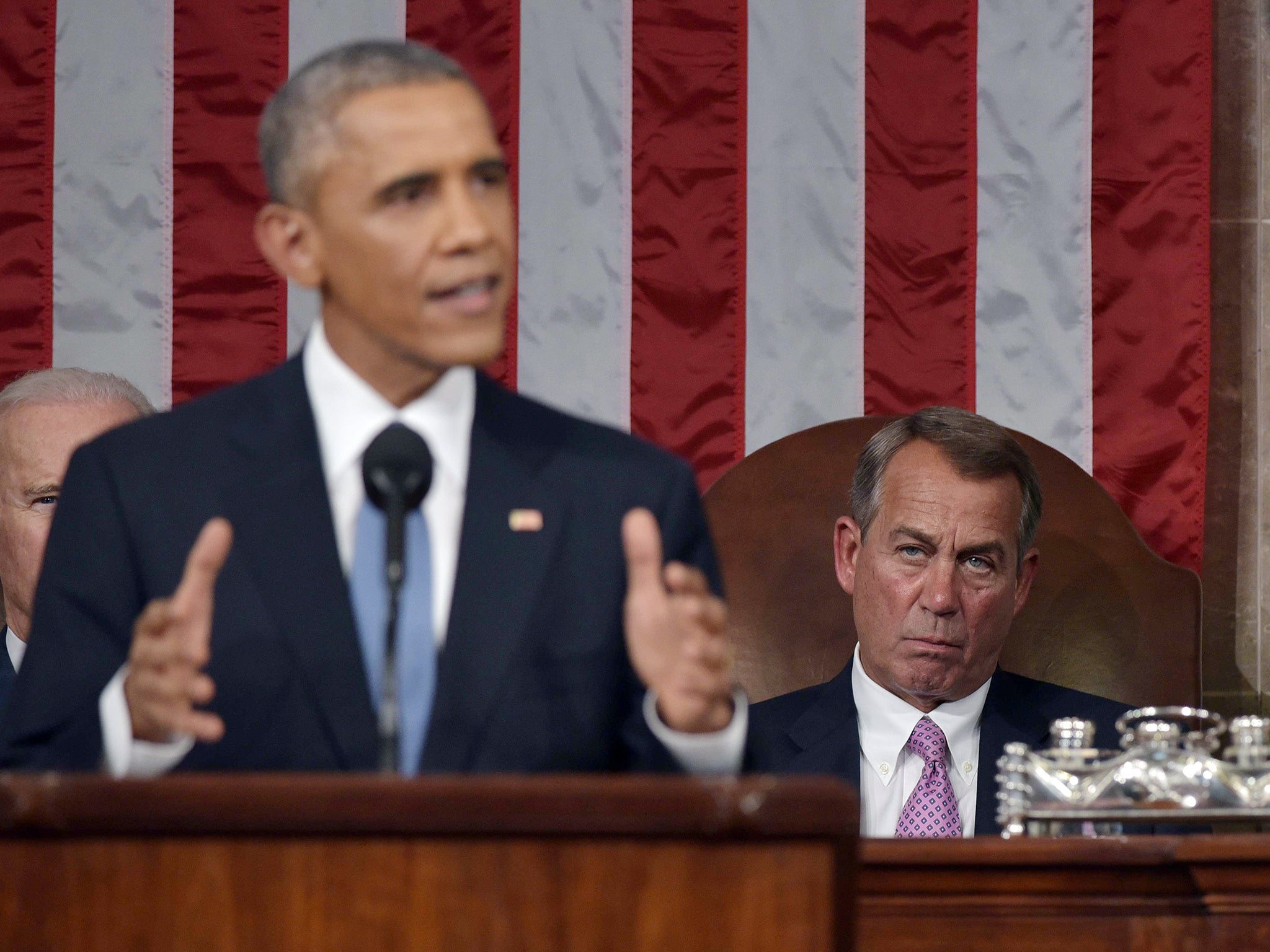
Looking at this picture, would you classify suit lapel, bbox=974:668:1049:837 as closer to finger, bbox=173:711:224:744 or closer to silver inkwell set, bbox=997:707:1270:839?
silver inkwell set, bbox=997:707:1270:839

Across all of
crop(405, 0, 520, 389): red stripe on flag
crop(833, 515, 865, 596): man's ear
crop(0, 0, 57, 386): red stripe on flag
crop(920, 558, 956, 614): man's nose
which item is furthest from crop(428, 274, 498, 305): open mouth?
crop(0, 0, 57, 386): red stripe on flag

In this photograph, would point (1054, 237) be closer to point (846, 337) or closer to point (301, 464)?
point (846, 337)

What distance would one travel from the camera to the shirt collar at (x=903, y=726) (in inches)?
128

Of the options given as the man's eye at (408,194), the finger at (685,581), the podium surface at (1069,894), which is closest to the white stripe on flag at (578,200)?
the podium surface at (1069,894)

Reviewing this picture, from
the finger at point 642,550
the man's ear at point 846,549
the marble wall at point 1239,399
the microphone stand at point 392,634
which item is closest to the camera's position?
the microphone stand at point 392,634

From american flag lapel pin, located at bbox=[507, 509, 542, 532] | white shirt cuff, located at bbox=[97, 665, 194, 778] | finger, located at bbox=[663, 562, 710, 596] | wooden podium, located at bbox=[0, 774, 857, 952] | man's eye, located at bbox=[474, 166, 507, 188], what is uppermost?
man's eye, located at bbox=[474, 166, 507, 188]

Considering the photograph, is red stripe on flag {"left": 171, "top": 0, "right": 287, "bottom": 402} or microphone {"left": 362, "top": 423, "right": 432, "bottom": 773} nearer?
microphone {"left": 362, "top": 423, "right": 432, "bottom": 773}

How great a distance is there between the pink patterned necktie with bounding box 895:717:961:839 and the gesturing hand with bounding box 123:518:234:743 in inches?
76.0

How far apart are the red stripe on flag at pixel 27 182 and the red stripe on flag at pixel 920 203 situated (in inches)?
69.6

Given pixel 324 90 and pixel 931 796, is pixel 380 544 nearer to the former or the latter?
pixel 324 90

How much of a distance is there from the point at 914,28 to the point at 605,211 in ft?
2.64

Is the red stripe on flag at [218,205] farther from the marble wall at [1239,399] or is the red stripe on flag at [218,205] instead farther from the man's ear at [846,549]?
the marble wall at [1239,399]

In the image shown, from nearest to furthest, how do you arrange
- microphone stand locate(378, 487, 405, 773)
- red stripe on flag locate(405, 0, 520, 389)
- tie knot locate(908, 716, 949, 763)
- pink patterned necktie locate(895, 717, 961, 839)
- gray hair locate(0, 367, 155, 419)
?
microphone stand locate(378, 487, 405, 773)
pink patterned necktie locate(895, 717, 961, 839)
tie knot locate(908, 716, 949, 763)
gray hair locate(0, 367, 155, 419)
red stripe on flag locate(405, 0, 520, 389)

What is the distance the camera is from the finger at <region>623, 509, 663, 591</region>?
146 centimetres
